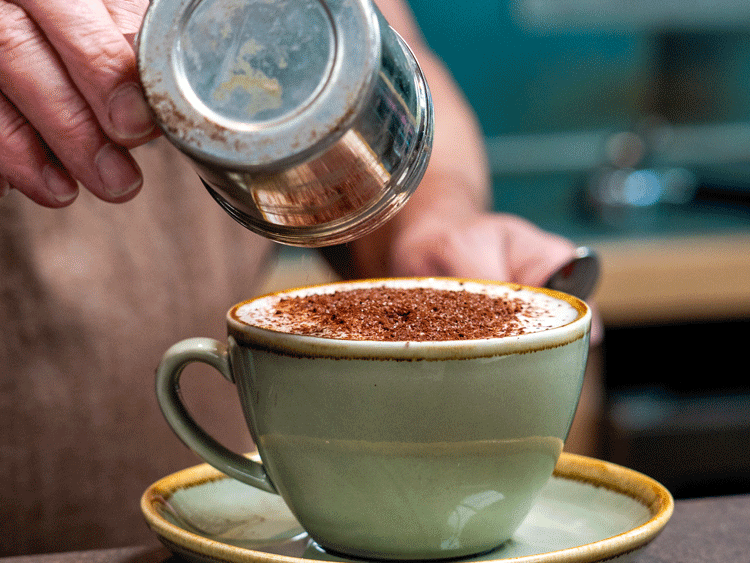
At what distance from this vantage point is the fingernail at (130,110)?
0.38 m

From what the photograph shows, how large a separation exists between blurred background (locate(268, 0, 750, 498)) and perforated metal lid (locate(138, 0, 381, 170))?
1.43 meters

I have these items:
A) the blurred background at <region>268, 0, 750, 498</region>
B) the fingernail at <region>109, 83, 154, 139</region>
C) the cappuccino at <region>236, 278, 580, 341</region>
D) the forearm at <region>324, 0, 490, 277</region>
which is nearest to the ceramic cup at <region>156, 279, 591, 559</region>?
the cappuccino at <region>236, 278, 580, 341</region>

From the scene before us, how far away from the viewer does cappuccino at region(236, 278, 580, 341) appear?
1.35 ft

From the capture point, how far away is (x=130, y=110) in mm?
376

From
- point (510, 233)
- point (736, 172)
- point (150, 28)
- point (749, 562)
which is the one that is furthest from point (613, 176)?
point (150, 28)

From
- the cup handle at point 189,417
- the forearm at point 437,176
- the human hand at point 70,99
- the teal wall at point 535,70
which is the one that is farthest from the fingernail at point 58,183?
the teal wall at point 535,70

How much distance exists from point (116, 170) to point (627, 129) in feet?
7.03

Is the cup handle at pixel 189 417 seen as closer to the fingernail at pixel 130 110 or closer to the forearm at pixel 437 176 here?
the fingernail at pixel 130 110

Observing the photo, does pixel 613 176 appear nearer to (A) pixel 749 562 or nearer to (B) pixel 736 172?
(B) pixel 736 172

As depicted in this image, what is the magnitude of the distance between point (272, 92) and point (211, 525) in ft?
0.87

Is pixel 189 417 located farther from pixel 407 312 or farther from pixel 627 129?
pixel 627 129

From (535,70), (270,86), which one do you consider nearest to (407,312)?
(270,86)

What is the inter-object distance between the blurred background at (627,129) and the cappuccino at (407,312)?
1.28 meters

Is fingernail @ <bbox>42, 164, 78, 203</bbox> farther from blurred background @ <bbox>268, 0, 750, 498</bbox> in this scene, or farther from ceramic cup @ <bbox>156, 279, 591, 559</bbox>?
blurred background @ <bbox>268, 0, 750, 498</bbox>
